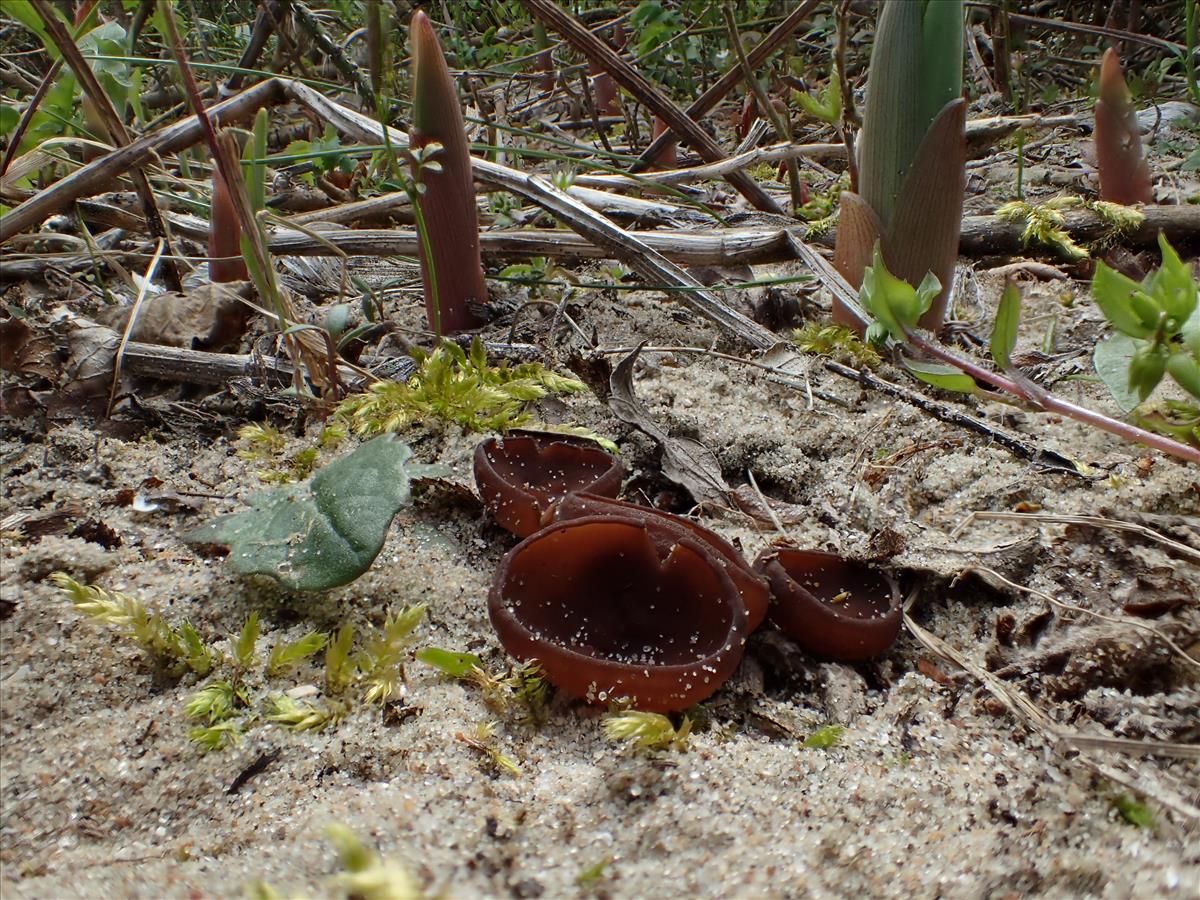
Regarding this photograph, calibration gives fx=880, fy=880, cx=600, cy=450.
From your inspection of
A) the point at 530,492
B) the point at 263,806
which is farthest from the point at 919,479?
the point at 263,806

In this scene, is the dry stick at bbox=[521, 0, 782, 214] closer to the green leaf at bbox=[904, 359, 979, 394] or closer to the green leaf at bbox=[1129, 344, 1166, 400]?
the green leaf at bbox=[904, 359, 979, 394]

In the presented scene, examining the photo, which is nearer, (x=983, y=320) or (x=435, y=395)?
(x=435, y=395)

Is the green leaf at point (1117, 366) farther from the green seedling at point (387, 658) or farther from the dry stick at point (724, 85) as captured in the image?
the dry stick at point (724, 85)

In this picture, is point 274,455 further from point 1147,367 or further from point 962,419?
point 1147,367

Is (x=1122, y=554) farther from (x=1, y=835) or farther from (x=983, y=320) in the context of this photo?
(x=1, y=835)

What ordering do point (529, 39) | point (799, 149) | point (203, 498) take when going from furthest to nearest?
point (529, 39), point (799, 149), point (203, 498)

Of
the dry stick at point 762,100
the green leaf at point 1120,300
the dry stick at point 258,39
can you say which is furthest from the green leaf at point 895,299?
the dry stick at point 258,39

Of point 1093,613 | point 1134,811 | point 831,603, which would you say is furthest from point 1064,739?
point 831,603
